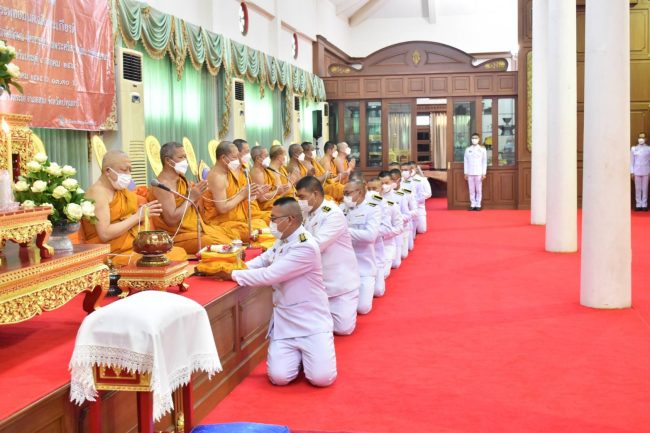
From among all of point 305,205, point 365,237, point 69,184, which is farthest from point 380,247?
point 69,184

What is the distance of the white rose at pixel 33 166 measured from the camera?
12.2ft

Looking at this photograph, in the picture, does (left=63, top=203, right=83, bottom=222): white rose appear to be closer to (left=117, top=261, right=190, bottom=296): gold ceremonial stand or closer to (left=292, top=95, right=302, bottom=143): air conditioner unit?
(left=117, top=261, right=190, bottom=296): gold ceremonial stand

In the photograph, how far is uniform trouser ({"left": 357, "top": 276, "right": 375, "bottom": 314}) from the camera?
609cm

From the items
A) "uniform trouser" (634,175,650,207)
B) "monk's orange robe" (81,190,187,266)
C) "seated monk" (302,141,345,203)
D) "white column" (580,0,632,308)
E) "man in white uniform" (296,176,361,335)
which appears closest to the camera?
"monk's orange robe" (81,190,187,266)

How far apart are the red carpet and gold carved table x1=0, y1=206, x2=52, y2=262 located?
1.28ft

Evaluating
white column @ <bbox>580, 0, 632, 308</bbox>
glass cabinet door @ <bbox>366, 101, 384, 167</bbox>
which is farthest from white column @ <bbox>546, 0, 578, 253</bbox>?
glass cabinet door @ <bbox>366, 101, 384, 167</bbox>

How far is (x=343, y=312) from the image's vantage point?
17.5 ft

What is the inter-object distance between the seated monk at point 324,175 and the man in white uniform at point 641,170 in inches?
250

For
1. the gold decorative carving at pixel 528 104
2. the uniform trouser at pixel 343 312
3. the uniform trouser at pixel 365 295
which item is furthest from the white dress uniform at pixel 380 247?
the gold decorative carving at pixel 528 104

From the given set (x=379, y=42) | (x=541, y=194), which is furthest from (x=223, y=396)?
Result: (x=379, y=42)

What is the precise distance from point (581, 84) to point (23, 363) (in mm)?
13689

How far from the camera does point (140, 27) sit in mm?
8102

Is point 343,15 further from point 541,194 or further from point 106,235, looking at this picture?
point 106,235

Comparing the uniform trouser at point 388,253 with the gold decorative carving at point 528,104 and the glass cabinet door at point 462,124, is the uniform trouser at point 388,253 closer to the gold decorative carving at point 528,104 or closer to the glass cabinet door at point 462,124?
the gold decorative carving at point 528,104
